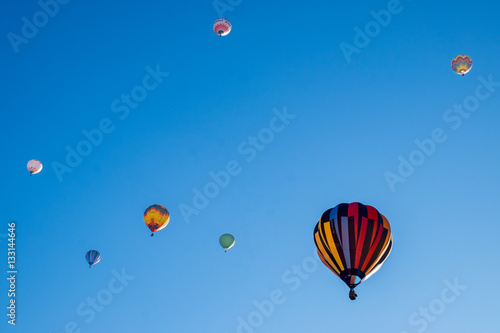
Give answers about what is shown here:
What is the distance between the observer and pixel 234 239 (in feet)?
90.0

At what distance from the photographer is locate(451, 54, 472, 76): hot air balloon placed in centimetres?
2828

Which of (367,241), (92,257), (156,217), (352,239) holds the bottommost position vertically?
(367,241)

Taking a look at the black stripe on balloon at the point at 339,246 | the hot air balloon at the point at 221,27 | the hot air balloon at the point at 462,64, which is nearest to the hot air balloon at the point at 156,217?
the hot air balloon at the point at 221,27

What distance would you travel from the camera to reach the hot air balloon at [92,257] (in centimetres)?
2927

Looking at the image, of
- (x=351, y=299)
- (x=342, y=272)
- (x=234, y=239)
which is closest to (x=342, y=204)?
(x=342, y=272)

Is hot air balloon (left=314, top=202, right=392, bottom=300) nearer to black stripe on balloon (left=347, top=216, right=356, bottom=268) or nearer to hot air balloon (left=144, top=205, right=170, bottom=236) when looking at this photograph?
black stripe on balloon (left=347, top=216, right=356, bottom=268)

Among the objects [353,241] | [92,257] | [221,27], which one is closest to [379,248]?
[353,241]

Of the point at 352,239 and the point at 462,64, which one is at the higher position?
the point at 462,64

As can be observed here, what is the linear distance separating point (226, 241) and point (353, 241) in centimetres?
887

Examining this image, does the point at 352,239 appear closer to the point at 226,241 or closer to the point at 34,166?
the point at 226,241

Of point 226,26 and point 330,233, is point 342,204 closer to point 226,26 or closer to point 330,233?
point 330,233

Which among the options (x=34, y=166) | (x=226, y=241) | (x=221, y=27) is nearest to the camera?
(x=226, y=241)

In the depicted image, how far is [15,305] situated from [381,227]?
1892cm

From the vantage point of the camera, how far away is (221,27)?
27.4m
